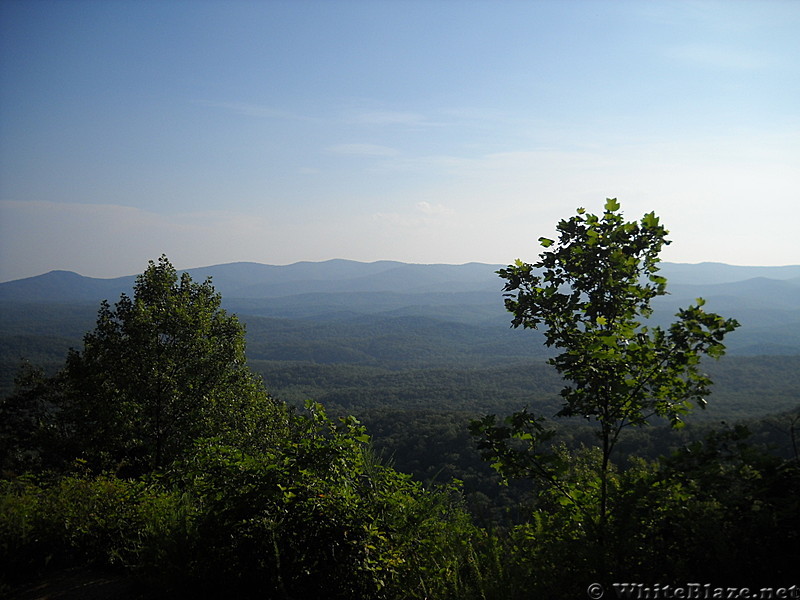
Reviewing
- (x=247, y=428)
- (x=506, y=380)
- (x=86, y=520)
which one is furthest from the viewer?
(x=506, y=380)

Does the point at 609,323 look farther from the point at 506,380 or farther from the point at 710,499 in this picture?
the point at 506,380

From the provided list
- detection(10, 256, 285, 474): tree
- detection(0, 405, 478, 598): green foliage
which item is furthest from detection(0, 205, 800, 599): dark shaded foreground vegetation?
detection(10, 256, 285, 474): tree

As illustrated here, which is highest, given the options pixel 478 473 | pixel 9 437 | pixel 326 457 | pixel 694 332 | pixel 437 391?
pixel 694 332

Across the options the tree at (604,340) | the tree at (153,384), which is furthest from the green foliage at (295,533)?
the tree at (153,384)

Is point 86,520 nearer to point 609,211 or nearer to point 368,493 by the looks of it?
point 368,493

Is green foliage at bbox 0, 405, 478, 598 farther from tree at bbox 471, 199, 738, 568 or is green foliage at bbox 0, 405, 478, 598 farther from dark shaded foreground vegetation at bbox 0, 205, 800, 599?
tree at bbox 471, 199, 738, 568

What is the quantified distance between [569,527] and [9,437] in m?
27.6

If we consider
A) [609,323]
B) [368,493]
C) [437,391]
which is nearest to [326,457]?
[368,493]

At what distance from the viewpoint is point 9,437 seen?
2206cm

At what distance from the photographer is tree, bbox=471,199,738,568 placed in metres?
3.24

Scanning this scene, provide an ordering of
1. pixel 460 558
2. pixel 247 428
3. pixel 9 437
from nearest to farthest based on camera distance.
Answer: pixel 460 558 < pixel 247 428 < pixel 9 437

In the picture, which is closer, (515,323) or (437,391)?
(515,323)

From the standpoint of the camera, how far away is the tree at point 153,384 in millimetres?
11266

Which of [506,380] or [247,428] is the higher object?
[247,428]
